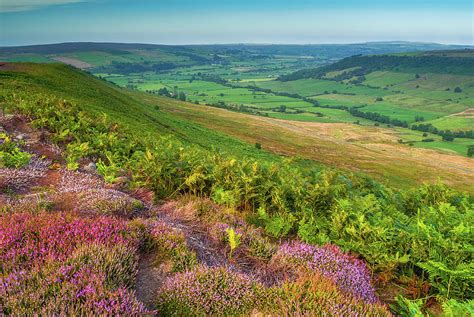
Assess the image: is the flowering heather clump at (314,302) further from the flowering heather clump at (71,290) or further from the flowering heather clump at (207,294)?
the flowering heather clump at (71,290)

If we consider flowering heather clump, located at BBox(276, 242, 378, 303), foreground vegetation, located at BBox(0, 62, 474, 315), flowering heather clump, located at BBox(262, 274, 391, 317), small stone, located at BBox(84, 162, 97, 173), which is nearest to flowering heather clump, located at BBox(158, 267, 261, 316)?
foreground vegetation, located at BBox(0, 62, 474, 315)

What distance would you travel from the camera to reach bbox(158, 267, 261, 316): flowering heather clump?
204 inches

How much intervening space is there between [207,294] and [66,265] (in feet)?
6.88

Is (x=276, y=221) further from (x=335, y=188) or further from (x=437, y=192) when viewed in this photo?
(x=437, y=192)

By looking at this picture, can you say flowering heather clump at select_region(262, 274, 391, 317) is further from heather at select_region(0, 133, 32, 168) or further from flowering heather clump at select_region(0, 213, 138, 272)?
heather at select_region(0, 133, 32, 168)

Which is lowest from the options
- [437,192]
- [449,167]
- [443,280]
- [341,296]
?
[449,167]

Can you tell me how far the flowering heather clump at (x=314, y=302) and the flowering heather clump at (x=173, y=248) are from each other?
1607 millimetres

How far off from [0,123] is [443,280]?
52.8ft

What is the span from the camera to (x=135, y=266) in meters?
5.66

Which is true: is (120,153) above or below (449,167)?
above

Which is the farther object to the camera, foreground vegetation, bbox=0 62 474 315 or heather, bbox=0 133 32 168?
heather, bbox=0 133 32 168

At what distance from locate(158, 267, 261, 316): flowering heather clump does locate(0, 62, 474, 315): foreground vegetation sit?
2 cm

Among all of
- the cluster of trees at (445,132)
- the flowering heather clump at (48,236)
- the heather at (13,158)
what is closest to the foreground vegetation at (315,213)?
the flowering heather clump at (48,236)

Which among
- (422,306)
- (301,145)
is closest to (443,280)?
(422,306)
